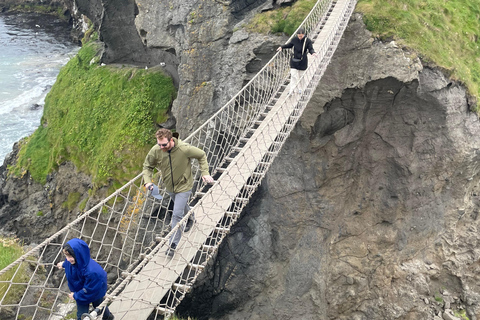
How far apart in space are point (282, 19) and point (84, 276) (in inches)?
264

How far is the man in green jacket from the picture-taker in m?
3.91

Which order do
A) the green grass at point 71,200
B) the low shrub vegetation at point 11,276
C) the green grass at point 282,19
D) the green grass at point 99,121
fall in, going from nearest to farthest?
the low shrub vegetation at point 11,276 → the green grass at point 282,19 → the green grass at point 99,121 → the green grass at point 71,200

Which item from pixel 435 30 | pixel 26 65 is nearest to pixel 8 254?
pixel 435 30

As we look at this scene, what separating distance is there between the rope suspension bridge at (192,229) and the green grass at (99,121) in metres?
1.35

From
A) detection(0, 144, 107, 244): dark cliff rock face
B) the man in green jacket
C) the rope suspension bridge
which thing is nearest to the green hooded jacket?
the man in green jacket

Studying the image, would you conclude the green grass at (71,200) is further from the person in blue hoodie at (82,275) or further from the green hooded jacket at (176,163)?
the person in blue hoodie at (82,275)

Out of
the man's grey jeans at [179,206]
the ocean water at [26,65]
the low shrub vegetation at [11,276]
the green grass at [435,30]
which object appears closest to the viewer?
the man's grey jeans at [179,206]

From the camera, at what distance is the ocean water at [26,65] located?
53.0ft

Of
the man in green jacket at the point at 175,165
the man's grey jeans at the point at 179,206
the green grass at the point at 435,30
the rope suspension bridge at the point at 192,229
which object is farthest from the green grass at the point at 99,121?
the green grass at the point at 435,30

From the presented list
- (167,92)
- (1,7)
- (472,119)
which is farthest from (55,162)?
(1,7)

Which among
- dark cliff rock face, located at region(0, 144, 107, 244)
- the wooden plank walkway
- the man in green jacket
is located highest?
the man in green jacket

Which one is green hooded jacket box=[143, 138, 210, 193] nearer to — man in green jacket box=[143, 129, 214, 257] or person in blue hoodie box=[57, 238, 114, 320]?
man in green jacket box=[143, 129, 214, 257]

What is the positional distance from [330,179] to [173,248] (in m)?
4.61

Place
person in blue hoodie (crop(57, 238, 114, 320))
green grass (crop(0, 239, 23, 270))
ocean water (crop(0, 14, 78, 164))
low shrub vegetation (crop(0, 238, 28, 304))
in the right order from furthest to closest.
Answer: ocean water (crop(0, 14, 78, 164)), green grass (crop(0, 239, 23, 270)), low shrub vegetation (crop(0, 238, 28, 304)), person in blue hoodie (crop(57, 238, 114, 320))
